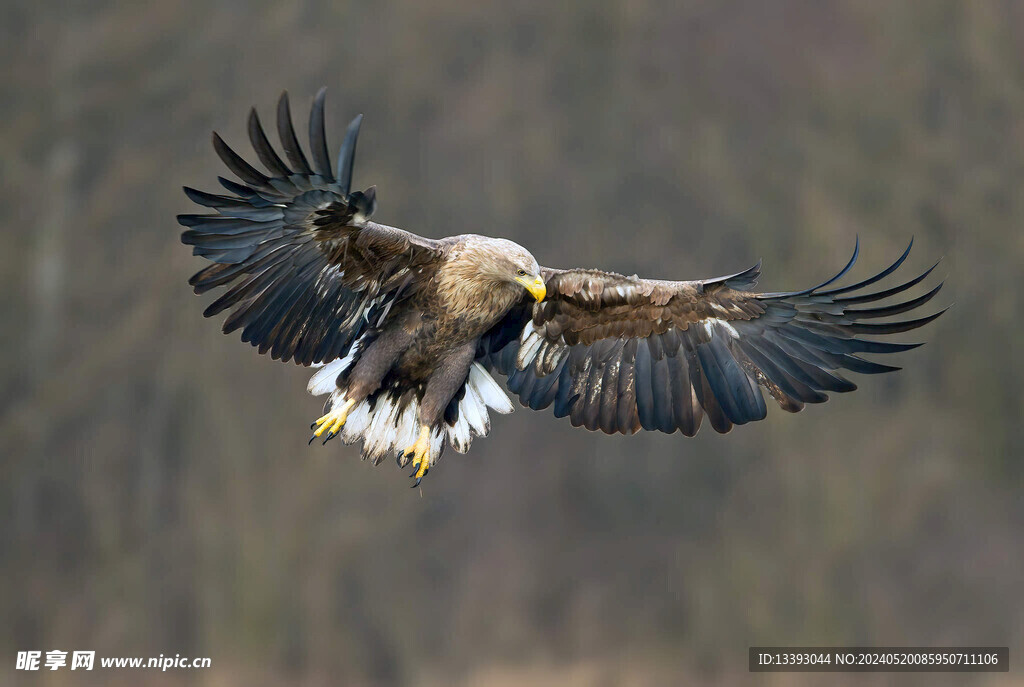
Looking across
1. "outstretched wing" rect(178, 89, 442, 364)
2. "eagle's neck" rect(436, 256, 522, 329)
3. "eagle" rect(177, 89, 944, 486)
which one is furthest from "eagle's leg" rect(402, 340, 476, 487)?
"outstretched wing" rect(178, 89, 442, 364)

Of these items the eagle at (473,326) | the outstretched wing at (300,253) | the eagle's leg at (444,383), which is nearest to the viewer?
the outstretched wing at (300,253)

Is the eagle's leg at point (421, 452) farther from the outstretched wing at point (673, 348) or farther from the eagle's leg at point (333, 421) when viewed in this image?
the outstretched wing at point (673, 348)

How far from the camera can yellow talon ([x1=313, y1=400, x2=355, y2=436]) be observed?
15.8 feet

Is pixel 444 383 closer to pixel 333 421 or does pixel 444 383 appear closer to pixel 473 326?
pixel 473 326

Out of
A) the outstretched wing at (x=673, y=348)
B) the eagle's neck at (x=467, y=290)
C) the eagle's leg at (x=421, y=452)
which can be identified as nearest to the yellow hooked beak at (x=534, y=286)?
the eagle's neck at (x=467, y=290)

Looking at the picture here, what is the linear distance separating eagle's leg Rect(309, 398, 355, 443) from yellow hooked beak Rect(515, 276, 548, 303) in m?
0.77

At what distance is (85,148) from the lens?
10984 mm

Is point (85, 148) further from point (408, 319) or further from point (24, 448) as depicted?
point (408, 319)

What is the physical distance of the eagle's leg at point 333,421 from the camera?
4.82m

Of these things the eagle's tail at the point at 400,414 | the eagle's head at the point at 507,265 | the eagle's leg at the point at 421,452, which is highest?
the eagle's head at the point at 507,265

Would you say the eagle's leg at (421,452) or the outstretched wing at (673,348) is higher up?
the outstretched wing at (673,348)

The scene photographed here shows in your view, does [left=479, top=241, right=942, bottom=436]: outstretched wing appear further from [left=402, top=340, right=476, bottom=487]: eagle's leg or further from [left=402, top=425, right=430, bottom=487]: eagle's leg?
[left=402, top=425, right=430, bottom=487]: eagle's leg

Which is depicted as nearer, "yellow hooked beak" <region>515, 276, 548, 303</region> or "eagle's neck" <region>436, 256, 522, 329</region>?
"yellow hooked beak" <region>515, 276, 548, 303</region>

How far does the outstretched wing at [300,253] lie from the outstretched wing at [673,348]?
71 centimetres
